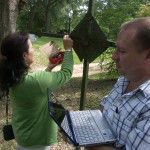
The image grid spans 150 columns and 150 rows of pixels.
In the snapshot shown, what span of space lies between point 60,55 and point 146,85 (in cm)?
160

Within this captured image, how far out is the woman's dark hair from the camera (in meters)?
3.39

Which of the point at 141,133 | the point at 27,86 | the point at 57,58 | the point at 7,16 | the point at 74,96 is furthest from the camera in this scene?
the point at 74,96

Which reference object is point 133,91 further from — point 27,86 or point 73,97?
point 73,97

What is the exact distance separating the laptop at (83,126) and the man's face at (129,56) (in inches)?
14.4

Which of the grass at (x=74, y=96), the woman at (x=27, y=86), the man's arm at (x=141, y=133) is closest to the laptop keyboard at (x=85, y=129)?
the man's arm at (x=141, y=133)

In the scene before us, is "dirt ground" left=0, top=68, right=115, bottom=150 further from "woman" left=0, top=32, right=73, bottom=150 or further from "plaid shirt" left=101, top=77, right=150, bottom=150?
"plaid shirt" left=101, top=77, right=150, bottom=150

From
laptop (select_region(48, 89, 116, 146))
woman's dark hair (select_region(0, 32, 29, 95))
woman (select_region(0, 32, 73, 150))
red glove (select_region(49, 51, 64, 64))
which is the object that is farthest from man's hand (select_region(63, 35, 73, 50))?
laptop (select_region(48, 89, 116, 146))

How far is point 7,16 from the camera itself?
26.7 ft

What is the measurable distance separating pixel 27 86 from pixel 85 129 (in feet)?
3.67

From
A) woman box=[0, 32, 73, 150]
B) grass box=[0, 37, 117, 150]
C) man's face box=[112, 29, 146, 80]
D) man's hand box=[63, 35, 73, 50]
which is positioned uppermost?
man's face box=[112, 29, 146, 80]

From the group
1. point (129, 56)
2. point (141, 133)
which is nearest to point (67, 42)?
point (129, 56)

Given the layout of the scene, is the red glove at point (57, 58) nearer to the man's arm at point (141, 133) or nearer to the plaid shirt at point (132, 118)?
the plaid shirt at point (132, 118)

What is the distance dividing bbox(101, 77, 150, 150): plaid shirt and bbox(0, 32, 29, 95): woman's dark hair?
4.03 ft

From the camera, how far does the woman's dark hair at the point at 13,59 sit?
11.1 ft
